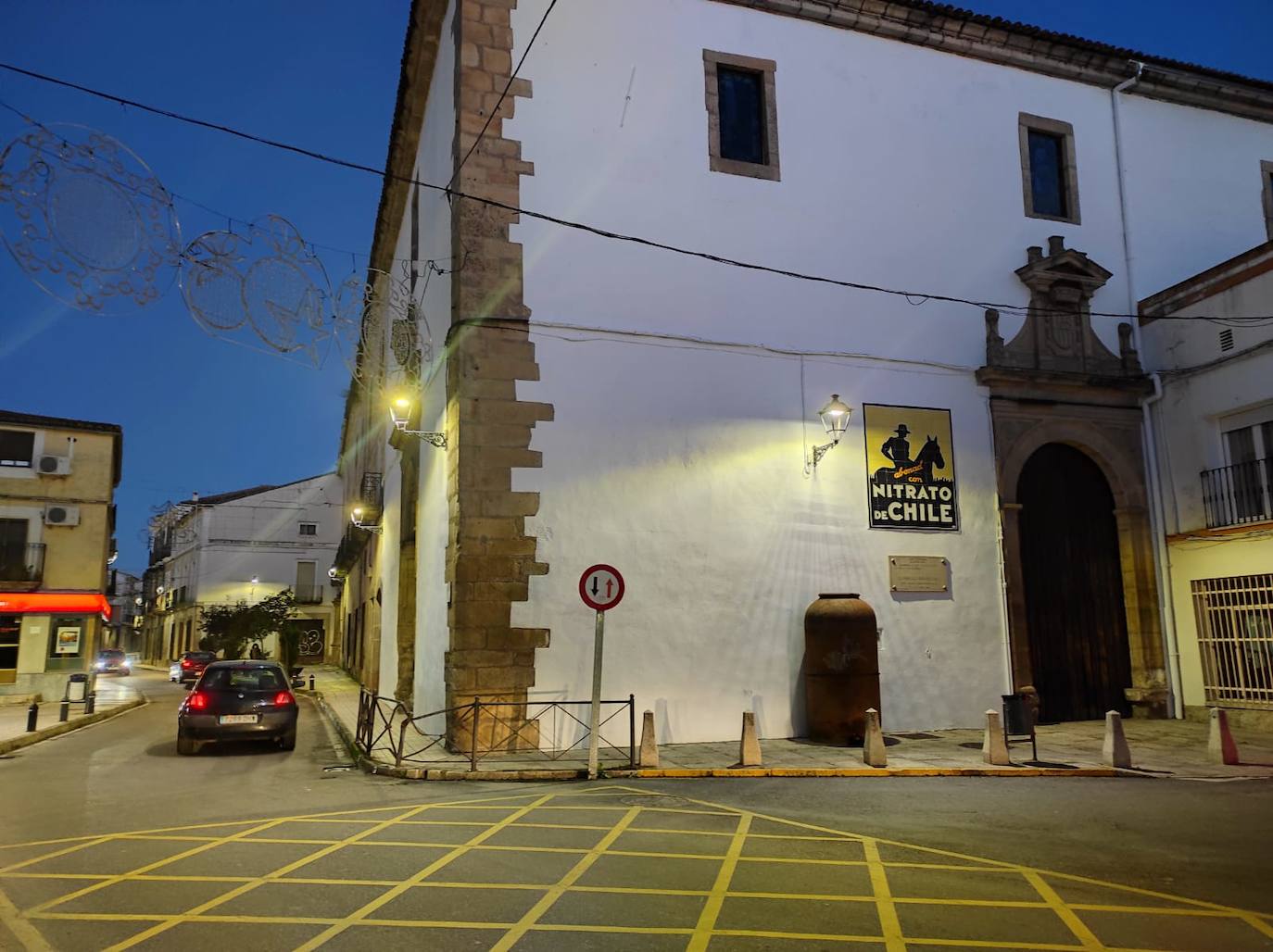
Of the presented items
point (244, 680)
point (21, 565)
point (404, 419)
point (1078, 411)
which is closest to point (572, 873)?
point (244, 680)

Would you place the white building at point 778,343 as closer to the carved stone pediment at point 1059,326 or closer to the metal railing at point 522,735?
the carved stone pediment at point 1059,326

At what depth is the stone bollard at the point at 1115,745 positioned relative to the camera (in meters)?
9.91

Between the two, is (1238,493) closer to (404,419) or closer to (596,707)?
(596,707)

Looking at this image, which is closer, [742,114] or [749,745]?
[749,745]

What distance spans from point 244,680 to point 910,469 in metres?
10.0

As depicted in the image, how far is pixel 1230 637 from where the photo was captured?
13.5m

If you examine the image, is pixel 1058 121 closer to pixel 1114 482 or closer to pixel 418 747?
pixel 1114 482

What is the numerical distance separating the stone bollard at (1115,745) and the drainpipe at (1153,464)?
16.8 ft

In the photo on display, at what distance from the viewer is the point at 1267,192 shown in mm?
17141

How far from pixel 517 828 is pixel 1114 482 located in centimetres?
1196

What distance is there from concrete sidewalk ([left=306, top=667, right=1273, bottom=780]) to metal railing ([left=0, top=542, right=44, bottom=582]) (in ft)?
66.9

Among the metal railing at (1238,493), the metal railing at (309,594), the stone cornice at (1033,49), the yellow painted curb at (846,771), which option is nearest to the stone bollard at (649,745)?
the yellow painted curb at (846,771)

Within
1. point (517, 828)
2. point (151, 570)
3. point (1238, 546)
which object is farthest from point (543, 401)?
point (151, 570)

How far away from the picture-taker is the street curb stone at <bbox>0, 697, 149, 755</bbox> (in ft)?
44.9
